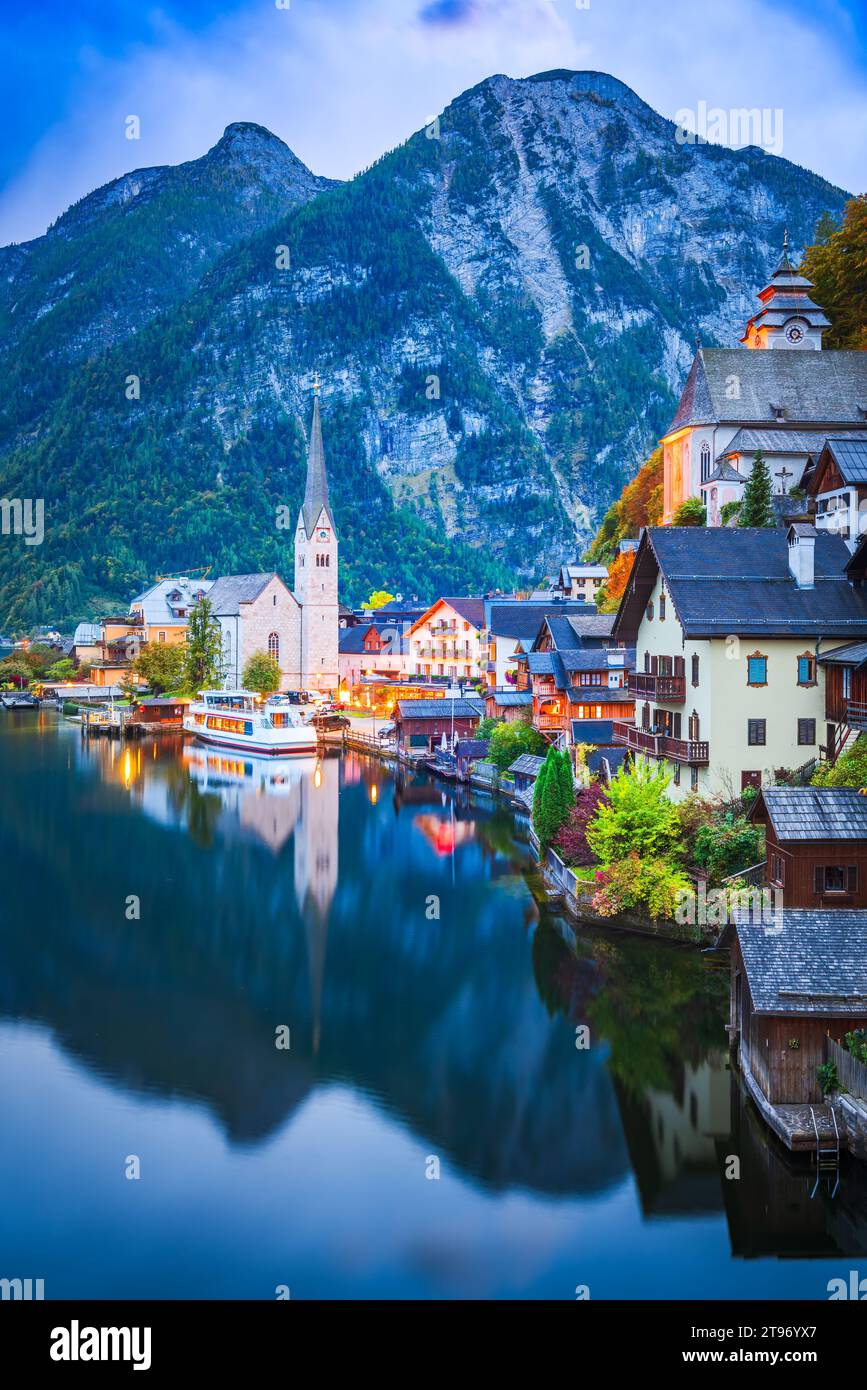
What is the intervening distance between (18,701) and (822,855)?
338ft

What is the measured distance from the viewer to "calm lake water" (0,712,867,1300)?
18344 millimetres

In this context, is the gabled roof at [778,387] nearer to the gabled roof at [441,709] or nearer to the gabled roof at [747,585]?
the gabled roof at [441,709]

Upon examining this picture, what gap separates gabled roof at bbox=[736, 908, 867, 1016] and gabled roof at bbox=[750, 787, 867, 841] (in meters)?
1.59

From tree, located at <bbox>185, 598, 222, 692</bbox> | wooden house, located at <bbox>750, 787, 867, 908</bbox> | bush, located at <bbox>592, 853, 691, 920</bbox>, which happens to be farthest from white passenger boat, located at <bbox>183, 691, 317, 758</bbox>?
wooden house, located at <bbox>750, 787, 867, 908</bbox>

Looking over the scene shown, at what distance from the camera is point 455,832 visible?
49.6 m

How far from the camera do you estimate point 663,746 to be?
3622 cm

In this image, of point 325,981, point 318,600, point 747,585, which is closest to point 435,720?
point 747,585

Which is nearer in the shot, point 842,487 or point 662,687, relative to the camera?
point 662,687

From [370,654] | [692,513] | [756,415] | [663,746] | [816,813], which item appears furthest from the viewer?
[370,654]

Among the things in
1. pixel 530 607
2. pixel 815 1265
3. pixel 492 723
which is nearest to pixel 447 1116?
pixel 815 1265

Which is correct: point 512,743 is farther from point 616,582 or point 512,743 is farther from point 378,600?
point 378,600

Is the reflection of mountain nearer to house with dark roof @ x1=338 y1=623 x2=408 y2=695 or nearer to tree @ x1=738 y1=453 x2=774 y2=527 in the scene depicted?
tree @ x1=738 y1=453 x2=774 y2=527

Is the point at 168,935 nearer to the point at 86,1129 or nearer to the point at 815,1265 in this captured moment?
the point at 86,1129

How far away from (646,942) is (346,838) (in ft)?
66.6
